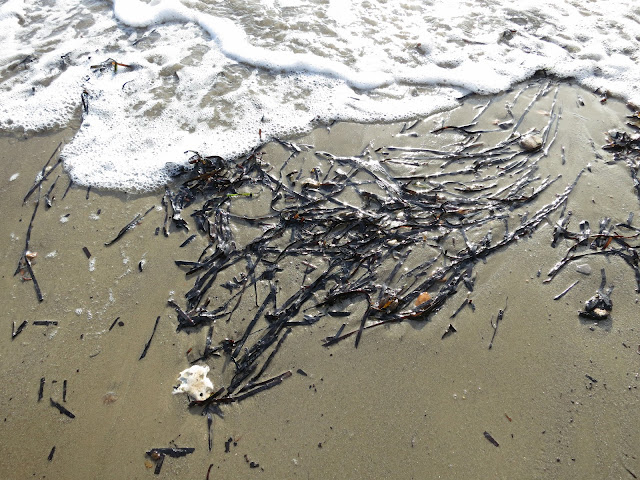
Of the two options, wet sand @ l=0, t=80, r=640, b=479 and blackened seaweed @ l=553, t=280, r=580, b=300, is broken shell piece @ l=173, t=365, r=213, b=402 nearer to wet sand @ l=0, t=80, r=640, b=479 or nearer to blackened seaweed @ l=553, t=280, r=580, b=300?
wet sand @ l=0, t=80, r=640, b=479

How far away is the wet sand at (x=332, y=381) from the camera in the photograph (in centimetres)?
212

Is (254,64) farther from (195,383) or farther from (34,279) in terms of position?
(195,383)

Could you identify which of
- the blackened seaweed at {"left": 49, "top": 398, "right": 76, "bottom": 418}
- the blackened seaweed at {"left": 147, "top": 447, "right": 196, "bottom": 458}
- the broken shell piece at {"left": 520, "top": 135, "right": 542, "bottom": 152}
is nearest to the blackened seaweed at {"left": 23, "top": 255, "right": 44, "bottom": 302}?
the blackened seaweed at {"left": 49, "top": 398, "right": 76, "bottom": 418}

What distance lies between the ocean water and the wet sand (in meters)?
1.07

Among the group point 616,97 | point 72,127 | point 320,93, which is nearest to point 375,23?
point 320,93

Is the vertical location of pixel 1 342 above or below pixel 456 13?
below

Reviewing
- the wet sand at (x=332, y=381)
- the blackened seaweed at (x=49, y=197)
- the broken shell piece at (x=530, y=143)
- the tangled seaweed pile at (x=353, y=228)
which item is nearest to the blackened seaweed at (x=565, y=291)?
the wet sand at (x=332, y=381)

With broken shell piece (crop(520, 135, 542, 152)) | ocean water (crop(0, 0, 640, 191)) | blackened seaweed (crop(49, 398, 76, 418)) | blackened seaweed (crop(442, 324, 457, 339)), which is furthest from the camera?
ocean water (crop(0, 0, 640, 191))

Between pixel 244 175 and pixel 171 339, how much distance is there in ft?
4.91

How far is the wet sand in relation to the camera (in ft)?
6.94

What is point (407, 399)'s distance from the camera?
90.2 inches

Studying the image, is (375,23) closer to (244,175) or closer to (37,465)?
(244,175)

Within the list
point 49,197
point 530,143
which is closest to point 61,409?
point 49,197

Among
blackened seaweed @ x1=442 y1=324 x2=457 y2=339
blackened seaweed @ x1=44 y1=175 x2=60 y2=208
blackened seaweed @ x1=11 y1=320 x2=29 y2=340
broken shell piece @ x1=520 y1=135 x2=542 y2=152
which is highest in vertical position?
broken shell piece @ x1=520 y1=135 x2=542 y2=152
